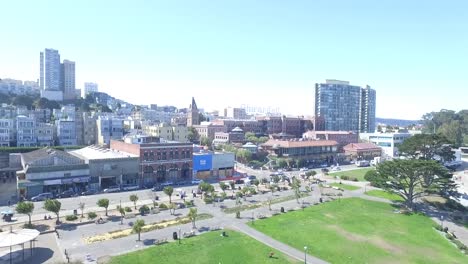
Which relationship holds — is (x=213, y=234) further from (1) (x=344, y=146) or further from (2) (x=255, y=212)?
(1) (x=344, y=146)

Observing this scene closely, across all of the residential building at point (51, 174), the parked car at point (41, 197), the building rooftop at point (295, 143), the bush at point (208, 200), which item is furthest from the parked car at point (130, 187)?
the building rooftop at point (295, 143)

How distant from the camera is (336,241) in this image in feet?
159

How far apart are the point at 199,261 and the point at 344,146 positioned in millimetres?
112876

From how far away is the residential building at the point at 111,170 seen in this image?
2817 inches

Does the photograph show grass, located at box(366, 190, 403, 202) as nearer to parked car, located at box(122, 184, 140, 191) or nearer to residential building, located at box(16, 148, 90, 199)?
parked car, located at box(122, 184, 140, 191)

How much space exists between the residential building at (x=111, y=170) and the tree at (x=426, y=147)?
63.0 metres

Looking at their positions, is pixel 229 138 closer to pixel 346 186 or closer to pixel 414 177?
pixel 346 186

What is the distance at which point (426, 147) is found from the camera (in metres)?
80.2

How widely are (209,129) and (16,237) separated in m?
116

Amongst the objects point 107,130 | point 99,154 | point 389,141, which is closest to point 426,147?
point 389,141

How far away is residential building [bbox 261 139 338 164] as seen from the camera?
116 m

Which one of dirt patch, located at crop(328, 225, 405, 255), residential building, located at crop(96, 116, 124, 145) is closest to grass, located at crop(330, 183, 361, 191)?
dirt patch, located at crop(328, 225, 405, 255)

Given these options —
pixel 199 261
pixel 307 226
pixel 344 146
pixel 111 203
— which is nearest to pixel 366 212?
pixel 307 226

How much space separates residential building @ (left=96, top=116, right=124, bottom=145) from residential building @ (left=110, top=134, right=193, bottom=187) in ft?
108
